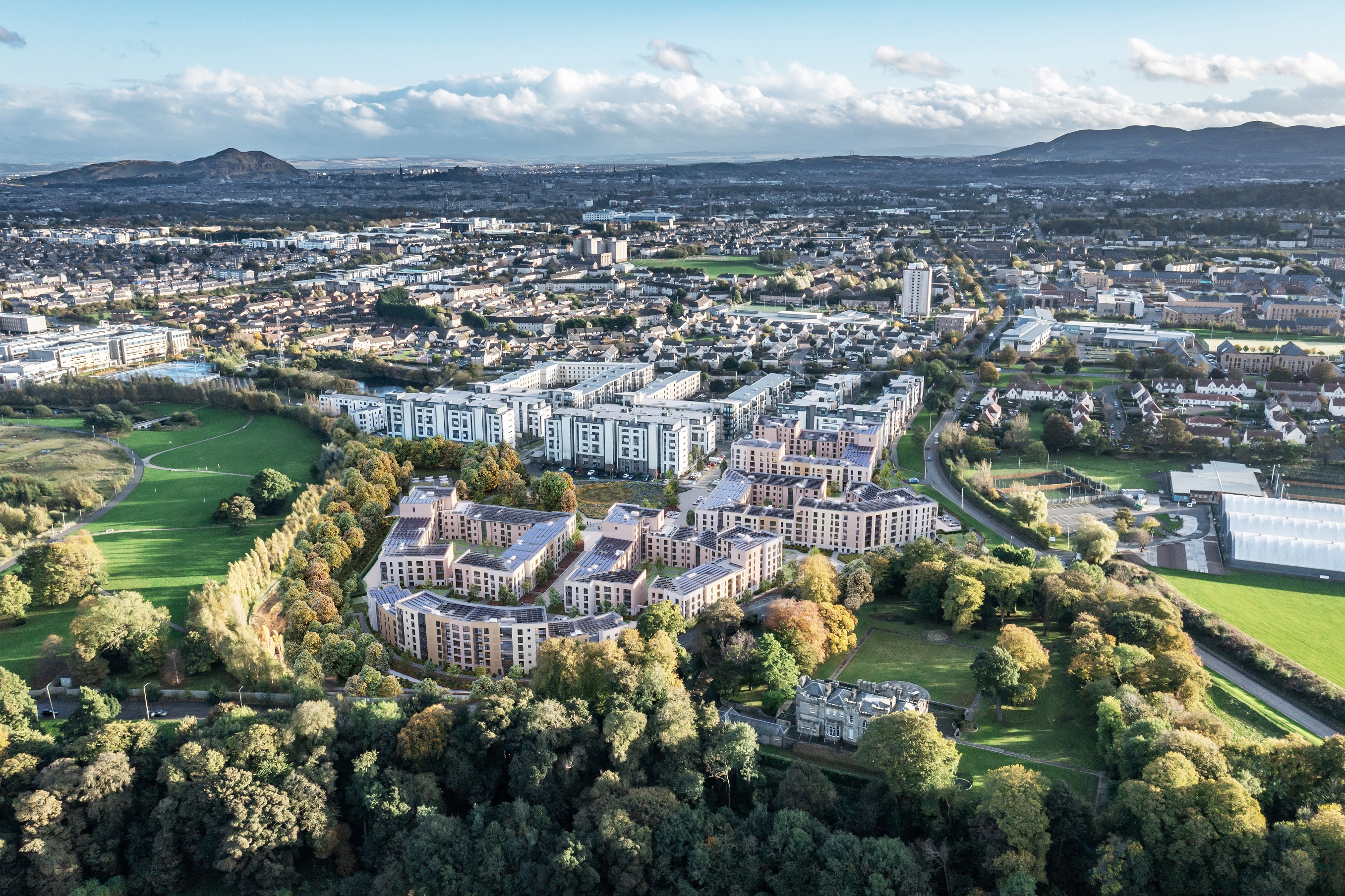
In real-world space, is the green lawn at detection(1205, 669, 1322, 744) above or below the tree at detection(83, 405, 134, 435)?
below

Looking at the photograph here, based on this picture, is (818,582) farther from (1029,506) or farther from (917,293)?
(917,293)

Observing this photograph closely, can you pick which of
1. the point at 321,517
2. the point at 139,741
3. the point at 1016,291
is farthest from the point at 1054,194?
the point at 139,741

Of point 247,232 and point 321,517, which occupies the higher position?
point 247,232

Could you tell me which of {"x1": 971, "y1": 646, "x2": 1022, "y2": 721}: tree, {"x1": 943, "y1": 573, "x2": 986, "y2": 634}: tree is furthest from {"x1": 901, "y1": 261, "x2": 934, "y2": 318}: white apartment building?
{"x1": 971, "y1": 646, "x2": 1022, "y2": 721}: tree

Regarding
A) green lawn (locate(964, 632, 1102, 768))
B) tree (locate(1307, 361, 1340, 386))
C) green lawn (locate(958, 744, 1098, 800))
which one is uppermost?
tree (locate(1307, 361, 1340, 386))

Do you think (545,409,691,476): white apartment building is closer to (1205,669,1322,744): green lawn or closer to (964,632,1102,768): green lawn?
(964,632,1102,768): green lawn

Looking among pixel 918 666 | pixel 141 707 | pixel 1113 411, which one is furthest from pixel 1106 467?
pixel 141 707

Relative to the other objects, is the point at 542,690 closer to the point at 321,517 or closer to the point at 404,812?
the point at 404,812
